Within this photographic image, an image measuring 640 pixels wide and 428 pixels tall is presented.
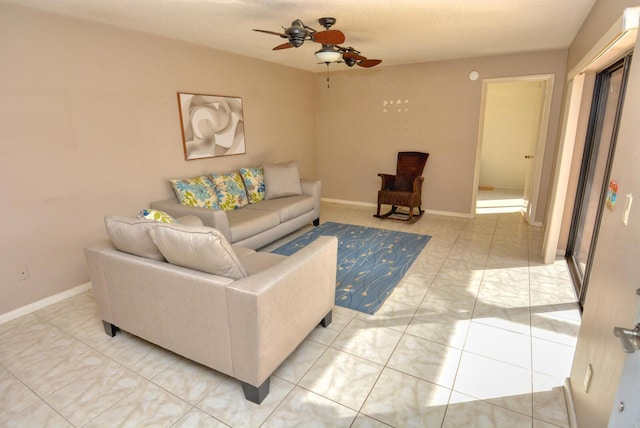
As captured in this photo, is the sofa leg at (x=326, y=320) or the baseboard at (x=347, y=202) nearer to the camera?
the sofa leg at (x=326, y=320)

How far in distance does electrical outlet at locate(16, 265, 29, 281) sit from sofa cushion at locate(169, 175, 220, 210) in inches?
53.9

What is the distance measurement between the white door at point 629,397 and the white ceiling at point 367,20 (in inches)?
102

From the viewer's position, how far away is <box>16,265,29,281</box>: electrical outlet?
2641 mm

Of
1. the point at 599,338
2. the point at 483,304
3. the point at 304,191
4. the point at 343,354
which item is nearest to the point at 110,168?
the point at 304,191

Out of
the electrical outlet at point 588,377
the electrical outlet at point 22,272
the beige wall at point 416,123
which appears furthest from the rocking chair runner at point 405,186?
the electrical outlet at point 22,272

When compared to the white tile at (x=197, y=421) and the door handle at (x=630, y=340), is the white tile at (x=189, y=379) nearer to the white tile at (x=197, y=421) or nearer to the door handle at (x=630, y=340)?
the white tile at (x=197, y=421)

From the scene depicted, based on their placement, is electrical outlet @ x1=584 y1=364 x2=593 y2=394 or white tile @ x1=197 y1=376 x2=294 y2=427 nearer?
electrical outlet @ x1=584 y1=364 x2=593 y2=394

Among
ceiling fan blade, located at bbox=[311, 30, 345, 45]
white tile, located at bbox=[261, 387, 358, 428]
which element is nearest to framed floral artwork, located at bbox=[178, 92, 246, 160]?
ceiling fan blade, located at bbox=[311, 30, 345, 45]

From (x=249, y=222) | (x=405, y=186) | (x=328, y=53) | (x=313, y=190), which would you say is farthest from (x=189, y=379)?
(x=405, y=186)

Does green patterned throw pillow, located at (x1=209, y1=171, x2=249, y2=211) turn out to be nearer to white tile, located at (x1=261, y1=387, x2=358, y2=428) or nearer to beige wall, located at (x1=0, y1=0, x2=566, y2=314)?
beige wall, located at (x1=0, y1=0, x2=566, y2=314)

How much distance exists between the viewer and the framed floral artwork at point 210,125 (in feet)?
12.4

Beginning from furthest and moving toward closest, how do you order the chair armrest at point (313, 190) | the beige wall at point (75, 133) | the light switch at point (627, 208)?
the chair armrest at point (313, 190)
the beige wall at point (75, 133)
the light switch at point (627, 208)

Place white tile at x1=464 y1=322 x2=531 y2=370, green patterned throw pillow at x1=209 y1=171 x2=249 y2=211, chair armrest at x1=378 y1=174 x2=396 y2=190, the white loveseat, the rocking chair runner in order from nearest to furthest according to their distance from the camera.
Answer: white tile at x1=464 y1=322 x2=531 y2=370
the white loveseat
green patterned throw pillow at x1=209 y1=171 x2=249 y2=211
the rocking chair runner
chair armrest at x1=378 y1=174 x2=396 y2=190

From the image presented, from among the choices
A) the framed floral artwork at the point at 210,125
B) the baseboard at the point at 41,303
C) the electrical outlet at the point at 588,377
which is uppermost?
the framed floral artwork at the point at 210,125
